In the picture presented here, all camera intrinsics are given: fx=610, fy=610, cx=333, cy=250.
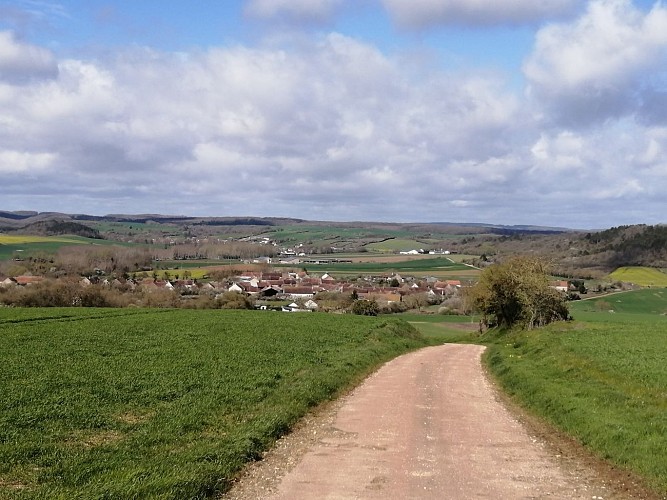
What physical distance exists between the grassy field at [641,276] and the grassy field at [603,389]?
9678 centimetres

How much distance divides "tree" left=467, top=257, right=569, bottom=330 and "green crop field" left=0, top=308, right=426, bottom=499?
22501 mm

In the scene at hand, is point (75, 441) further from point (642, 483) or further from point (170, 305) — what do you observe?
point (170, 305)

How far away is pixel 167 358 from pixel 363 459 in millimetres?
12910

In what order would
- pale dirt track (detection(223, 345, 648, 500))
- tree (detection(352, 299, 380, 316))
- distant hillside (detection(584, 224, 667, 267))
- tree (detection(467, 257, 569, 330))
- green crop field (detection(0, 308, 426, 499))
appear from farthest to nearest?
distant hillside (detection(584, 224, 667, 267)), tree (detection(352, 299, 380, 316)), tree (detection(467, 257, 569, 330)), pale dirt track (detection(223, 345, 648, 500)), green crop field (detection(0, 308, 426, 499))

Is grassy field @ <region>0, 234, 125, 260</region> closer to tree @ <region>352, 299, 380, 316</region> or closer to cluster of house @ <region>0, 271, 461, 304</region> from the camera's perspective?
cluster of house @ <region>0, 271, 461, 304</region>

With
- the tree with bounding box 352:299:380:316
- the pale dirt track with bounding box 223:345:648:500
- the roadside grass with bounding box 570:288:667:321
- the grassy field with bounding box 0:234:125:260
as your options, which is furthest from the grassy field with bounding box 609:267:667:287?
the grassy field with bounding box 0:234:125:260

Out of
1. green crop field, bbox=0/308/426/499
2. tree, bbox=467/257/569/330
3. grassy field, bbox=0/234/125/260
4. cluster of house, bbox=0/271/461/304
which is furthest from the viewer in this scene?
grassy field, bbox=0/234/125/260

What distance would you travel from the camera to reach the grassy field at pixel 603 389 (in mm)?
12273

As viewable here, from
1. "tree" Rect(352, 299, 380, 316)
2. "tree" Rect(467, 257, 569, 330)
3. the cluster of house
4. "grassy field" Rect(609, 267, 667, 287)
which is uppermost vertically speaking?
"tree" Rect(467, 257, 569, 330)

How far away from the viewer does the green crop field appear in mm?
9789

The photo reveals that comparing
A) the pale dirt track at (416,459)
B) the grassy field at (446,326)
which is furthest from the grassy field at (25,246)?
the pale dirt track at (416,459)

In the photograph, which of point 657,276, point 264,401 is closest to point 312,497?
point 264,401

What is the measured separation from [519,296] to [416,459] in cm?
4354

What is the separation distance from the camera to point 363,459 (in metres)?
11.7
